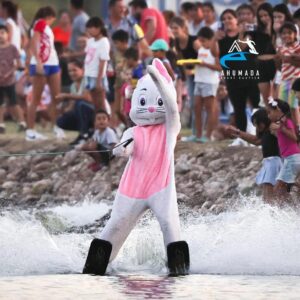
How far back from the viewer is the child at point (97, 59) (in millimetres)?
21797

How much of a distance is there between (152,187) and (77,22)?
9.49 m

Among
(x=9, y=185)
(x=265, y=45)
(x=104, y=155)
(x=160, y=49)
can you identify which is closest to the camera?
(x=265, y=45)

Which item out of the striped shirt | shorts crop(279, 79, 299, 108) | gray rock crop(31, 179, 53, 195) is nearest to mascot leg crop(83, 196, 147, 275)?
shorts crop(279, 79, 299, 108)

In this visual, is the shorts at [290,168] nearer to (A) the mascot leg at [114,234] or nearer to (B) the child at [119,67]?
(A) the mascot leg at [114,234]

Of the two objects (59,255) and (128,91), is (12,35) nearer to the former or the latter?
(128,91)

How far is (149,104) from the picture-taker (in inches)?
602

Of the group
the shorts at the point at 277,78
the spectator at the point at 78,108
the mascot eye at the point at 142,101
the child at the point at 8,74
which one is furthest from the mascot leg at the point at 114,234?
the child at the point at 8,74

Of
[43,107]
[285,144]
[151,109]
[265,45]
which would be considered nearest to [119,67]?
[265,45]

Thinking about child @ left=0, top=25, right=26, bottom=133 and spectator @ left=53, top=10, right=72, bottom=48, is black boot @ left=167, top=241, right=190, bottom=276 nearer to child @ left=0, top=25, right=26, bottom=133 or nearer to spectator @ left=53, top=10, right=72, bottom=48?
child @ left=0, top=25, right=26, bottom=133

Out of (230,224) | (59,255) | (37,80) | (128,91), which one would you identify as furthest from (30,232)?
(37,80)

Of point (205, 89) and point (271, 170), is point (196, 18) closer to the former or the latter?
point (205, 89)

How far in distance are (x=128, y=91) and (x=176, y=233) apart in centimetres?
606

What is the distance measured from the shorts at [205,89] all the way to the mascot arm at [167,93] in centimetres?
604

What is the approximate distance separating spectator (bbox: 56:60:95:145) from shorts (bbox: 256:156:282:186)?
A: 380 centimetres
